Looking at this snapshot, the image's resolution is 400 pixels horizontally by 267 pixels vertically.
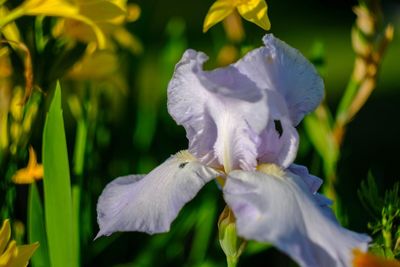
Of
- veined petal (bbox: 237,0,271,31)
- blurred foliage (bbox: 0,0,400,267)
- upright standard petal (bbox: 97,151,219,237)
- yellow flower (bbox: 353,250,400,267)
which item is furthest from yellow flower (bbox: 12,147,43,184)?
yellow flower (bbox: 353,250,400,267)

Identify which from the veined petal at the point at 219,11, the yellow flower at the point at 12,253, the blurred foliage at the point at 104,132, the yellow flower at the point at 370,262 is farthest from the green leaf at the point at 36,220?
the yellow flower at the point at 370,262

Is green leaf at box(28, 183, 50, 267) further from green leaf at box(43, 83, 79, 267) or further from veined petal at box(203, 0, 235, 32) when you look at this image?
veined petal at box(203, 0, 235, 32)

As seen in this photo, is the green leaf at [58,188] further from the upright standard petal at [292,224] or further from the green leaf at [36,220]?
the upright standard petal at [292,224]

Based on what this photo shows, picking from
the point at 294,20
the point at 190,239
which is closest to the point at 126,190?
the point at 190,239

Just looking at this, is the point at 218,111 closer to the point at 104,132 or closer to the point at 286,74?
the point at 286,74

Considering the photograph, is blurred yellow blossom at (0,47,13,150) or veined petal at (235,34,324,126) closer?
veined petal at (235,34,324,126)

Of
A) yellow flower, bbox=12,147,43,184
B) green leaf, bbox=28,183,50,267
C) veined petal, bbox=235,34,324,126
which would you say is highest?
veined petal, bbox=235,34,324,126
